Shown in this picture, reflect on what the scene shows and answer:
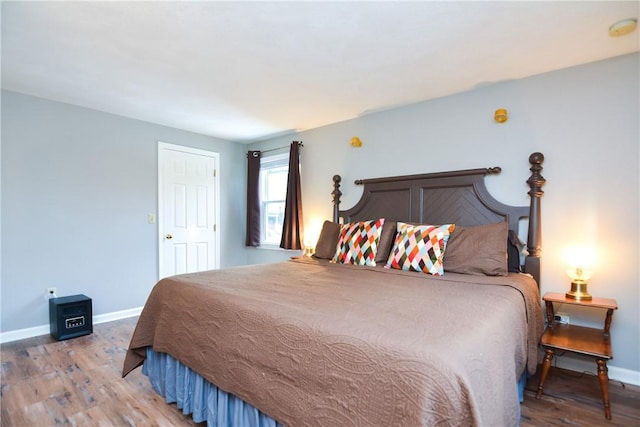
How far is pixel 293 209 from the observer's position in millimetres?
3977

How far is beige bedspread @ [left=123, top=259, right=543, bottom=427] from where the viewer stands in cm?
94

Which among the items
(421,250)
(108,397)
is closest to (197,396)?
(108,397)

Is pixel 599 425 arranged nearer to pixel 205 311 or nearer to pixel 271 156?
pixel 205 311

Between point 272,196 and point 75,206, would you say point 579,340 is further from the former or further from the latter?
point 75,206

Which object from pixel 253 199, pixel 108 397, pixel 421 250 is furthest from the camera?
pixel 253 199

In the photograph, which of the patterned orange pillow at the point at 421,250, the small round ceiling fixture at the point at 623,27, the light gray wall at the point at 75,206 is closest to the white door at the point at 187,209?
the light gray wall at the point at 75,206

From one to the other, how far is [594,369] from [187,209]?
14.1 ft

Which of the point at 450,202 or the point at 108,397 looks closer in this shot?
the point at 108,397

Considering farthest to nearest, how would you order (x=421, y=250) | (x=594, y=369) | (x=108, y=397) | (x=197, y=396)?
(x=421, y=250)
(x=594, y=369)
(x=108, y=397)
(x=197, y=396)

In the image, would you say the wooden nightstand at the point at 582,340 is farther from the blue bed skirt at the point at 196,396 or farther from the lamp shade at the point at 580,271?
the blue bed skirt at the point at 196,396

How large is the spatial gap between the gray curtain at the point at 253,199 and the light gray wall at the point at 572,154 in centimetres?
237

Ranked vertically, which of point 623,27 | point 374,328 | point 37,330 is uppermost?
point 623,27

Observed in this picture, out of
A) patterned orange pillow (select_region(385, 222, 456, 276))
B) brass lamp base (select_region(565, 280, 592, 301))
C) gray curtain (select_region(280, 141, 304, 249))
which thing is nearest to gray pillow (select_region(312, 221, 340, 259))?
patterned orange pillow (select_region(385, 222, 456, 276))

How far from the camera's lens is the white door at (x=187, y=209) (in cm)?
387
